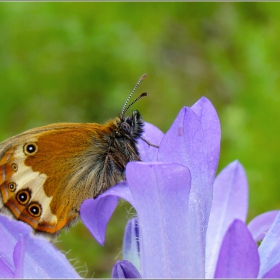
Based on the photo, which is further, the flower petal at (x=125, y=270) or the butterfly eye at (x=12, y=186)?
the butterfly eye at (x=12, y=186)

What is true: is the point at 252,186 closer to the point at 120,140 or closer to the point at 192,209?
the point at 120,140

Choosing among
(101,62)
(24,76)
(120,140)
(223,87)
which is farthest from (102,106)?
(120,140)

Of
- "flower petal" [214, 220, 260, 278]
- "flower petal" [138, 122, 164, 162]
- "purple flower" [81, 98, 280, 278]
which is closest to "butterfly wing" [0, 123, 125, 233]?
"flower petal" [138, 122, 164, 162]

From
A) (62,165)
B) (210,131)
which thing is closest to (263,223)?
(210,131)

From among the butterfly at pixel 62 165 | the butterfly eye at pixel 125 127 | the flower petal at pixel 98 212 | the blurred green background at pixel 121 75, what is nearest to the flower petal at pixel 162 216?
the flower petal at pixel 98 212

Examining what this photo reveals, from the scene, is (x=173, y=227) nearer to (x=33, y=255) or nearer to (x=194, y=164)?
(x=194, y=164)

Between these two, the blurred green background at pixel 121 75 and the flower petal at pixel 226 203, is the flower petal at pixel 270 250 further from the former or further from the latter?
the blurred green background at pixel 121 75
